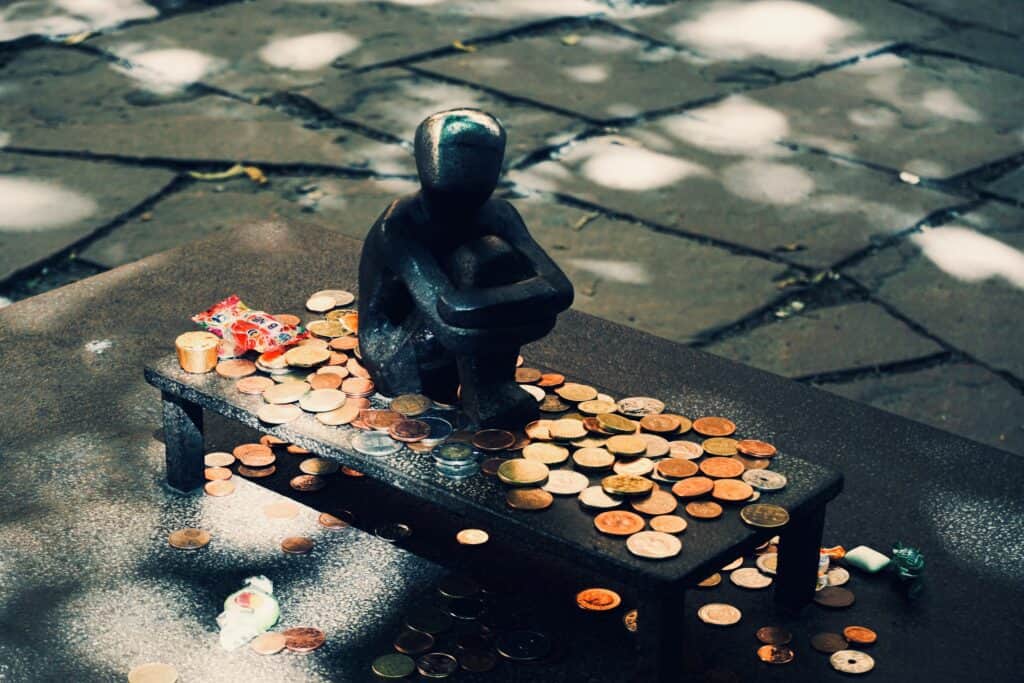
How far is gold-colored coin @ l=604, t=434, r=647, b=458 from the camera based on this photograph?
1.54m

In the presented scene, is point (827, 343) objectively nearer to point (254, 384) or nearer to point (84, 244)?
point (254, 384)

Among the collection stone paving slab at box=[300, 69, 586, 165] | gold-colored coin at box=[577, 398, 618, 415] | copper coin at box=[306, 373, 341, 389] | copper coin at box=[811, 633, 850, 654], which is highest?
copper coin at box=[306, 373, 341, 389]

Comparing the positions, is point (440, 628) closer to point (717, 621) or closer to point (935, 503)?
point (717, 621)

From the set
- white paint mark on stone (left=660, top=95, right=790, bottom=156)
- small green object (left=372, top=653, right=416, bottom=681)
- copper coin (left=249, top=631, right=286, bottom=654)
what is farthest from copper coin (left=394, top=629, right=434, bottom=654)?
white paint mark on stone (left=660, top=95, right=790, bottom=156)

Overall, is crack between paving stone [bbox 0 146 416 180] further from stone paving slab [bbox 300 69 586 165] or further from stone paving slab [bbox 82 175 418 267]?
stone paving slab [bbox 300 69 586 165]

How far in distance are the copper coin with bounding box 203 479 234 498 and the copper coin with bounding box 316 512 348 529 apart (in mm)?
133

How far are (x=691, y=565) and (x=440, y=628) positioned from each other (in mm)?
346

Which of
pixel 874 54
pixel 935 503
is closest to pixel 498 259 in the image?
pixel 935 503

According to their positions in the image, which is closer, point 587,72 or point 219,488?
point 219,488

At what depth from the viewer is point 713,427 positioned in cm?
161

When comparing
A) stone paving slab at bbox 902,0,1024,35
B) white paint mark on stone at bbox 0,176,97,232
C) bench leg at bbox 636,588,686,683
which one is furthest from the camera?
stone paving slab at bbox 902,0,1024,35

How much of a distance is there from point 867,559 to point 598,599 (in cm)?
33

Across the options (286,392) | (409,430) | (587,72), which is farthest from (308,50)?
(409,430)

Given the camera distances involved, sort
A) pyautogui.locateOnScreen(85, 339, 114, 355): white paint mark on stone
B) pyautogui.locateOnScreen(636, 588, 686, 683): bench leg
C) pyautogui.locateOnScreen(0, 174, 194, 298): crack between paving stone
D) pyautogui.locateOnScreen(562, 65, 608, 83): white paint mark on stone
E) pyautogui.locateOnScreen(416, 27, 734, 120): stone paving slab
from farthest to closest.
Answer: pyautogui.locateOnScreen(562, 65, 608, 83): white paint mark on stone → pyautogui.locateOnScreen(416, 27, 734, 120): stone paving slab → pyautogui.locateOnScreen(0, 174, 194, 298): crack between paving stone → pyautogui.locateOnScreen(85, 339, 114, 355): white paint mark on stone → pyautogui.locateOnScreen(636, 588, 686, 683): bench leg
